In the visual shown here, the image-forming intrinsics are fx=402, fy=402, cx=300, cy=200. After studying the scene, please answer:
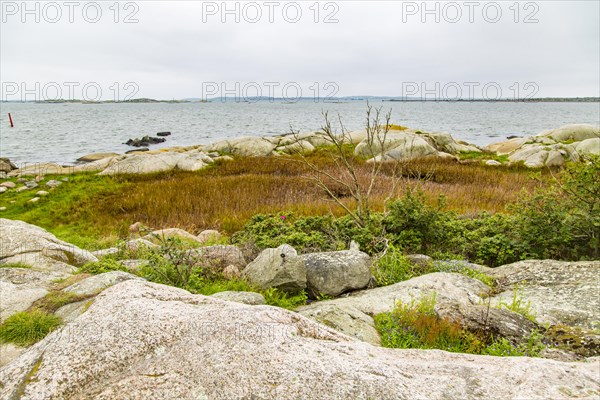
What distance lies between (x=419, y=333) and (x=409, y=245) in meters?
3.85

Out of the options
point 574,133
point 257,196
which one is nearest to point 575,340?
point 257,196

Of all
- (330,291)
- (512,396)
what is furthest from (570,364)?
(330,291)

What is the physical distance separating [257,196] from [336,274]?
8557mm

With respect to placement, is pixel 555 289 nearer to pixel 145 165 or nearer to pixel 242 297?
pixel 242 297

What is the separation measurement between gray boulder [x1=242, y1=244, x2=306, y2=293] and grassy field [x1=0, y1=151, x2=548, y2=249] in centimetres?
352

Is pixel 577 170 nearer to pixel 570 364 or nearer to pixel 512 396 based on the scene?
pixel 570 364

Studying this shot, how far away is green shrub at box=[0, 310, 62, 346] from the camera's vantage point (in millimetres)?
3195

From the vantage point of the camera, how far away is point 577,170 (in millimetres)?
6648

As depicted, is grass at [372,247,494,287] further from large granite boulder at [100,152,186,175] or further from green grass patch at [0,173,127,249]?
large granite boulder at [100,152,186,175]

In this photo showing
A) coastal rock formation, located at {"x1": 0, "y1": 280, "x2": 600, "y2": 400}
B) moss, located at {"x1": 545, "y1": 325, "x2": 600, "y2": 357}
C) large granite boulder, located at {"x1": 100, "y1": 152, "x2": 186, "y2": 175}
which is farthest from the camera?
large granite boulder, located at {"x1": 100, "y1": 152, "x2": 186, "y2": 175}

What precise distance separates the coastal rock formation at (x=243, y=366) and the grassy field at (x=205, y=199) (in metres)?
6.83

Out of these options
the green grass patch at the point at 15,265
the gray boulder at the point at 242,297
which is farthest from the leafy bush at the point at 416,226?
the green grass patch at the point at 15,265

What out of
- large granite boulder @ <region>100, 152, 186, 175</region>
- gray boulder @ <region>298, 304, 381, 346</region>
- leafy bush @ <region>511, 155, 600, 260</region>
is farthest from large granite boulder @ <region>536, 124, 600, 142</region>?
gray boulder @ <region>298, 304, 381, 346</region>

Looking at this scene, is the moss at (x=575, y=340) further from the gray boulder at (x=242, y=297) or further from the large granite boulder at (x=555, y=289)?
the gray boulder at (x=242, y=297)
